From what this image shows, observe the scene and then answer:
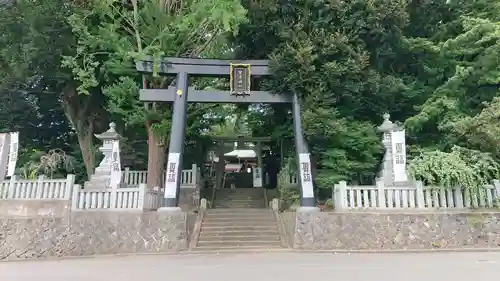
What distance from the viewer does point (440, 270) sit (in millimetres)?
6441

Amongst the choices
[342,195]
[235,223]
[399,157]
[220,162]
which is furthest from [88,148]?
[399,157]

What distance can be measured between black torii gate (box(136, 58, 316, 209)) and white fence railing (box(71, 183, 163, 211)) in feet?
2.46

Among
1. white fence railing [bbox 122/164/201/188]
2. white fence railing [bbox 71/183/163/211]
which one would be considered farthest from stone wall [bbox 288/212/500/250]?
white fence railing [bbox 122/164/201/188]

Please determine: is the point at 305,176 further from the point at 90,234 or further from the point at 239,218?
the point at 90,234

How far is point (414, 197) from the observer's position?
1016 cm

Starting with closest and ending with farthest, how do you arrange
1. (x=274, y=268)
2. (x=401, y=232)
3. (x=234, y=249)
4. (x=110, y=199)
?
(x=274, y=268) < (x=401, y=232) < (x=234, y=249) < (x=110, y=199)

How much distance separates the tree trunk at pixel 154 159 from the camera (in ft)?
42.5

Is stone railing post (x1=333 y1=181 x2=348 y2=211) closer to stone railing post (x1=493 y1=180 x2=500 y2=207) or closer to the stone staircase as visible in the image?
the stone staircase

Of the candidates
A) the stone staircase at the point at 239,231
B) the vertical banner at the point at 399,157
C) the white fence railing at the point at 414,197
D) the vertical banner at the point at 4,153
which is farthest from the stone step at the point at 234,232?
the vertical banner at the point at 4,153

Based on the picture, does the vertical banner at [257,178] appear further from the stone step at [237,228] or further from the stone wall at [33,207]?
the stone wall at [33,207]

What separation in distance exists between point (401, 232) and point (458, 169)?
7.04 ft

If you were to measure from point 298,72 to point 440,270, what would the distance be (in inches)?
259

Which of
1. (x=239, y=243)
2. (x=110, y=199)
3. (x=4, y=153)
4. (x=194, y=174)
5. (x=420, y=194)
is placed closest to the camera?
(x=420, y=194)

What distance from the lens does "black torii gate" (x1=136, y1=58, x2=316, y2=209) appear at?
35.2 feet
